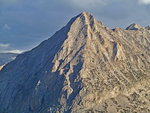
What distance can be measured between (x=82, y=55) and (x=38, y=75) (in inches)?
1024

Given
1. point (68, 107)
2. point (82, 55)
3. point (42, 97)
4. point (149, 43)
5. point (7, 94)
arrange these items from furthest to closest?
point (149, 43) < point (7, 94) < point (82, 55) < point (42, 97) < point (68, 107)

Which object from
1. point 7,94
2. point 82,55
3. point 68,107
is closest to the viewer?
point 68,107

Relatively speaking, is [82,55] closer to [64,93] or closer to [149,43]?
[64,93]

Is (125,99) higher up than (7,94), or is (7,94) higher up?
(7,94)

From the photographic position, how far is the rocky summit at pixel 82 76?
360 feet

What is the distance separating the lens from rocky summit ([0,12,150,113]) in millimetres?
109875

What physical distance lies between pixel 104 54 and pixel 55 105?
1534 inches

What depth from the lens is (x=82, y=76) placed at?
118500mm

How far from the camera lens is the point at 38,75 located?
455ft

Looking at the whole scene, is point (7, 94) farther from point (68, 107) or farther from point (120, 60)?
→ point (120, 60)

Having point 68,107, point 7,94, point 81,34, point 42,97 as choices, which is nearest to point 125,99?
point 68,107

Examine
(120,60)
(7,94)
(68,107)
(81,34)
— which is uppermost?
(81,34)

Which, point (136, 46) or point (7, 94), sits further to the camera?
point (136, 46)

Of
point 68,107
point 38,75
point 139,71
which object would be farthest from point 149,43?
point 68,107
